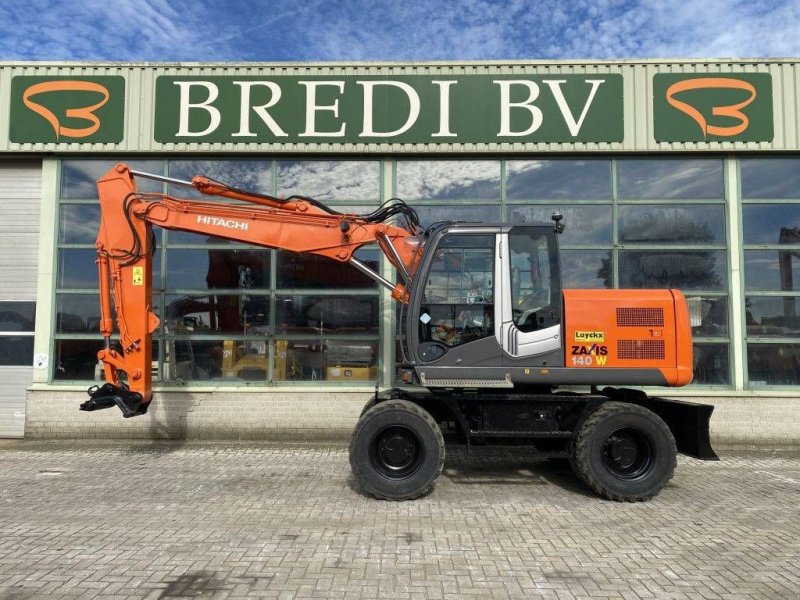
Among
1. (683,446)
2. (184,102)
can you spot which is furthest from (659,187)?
(184,102)

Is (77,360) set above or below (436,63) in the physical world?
below

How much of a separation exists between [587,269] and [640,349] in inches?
118

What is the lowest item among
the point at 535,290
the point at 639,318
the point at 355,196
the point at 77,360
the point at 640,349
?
the point at 77,360

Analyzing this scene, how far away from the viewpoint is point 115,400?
6332 millimetres

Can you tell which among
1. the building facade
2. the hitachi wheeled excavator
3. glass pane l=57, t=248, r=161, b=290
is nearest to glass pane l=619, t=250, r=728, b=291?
the building facade

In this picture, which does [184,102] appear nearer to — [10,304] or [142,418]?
[10,304]

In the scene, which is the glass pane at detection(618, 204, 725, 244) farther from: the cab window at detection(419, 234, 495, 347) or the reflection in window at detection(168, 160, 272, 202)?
the reflection in window at detection(168, 160, 272, 202)

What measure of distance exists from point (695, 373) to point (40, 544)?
8.53m

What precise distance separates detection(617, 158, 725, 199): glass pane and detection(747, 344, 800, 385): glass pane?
2518 millimetres

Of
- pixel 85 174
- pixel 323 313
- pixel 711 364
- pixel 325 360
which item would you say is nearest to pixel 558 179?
pixel 711 364

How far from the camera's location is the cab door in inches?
226

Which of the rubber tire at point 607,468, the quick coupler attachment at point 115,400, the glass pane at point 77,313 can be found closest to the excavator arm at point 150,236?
the quick coupler attachment at point 115,400

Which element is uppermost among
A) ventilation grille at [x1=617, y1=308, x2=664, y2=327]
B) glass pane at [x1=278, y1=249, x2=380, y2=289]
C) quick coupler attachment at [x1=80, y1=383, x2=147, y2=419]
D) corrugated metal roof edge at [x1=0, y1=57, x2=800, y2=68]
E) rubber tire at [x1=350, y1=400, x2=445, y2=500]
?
corrugated metal roof edge at [x1=0, y1=57, x2=800, y2=68]

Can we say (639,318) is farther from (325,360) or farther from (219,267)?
(219,267)
